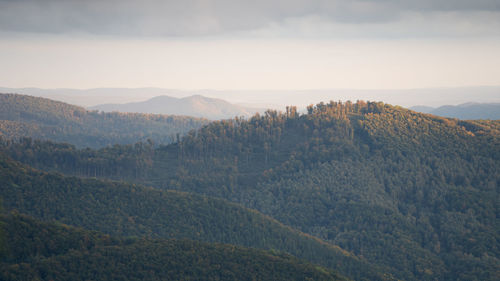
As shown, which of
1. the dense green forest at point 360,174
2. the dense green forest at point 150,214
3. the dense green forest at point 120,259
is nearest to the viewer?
the dense green forest at point 120,259

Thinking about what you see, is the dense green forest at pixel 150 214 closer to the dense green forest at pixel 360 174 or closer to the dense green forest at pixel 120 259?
the dense green forest at pixel 360 174

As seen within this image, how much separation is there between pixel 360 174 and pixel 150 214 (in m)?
71.1

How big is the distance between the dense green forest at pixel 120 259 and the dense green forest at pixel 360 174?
43502 mm

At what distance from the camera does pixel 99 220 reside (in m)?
111

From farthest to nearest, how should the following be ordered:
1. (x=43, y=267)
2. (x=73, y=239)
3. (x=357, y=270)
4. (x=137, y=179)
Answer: (x=137, y=179) → (x=357, y=270) → (x=73, y=239) → (x=43, y=267)

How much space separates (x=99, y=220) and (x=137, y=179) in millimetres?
56238

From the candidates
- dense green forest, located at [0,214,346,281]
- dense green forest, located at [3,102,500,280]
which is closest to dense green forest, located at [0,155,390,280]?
dense green forest, located at [3,102,500,280]

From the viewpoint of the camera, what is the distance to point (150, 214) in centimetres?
11762

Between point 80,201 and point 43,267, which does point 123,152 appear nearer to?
point 80,201

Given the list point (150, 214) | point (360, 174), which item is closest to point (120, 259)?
point (150, 214)

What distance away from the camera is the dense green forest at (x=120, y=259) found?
231ft

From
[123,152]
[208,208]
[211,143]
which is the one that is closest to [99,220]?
[208,208]

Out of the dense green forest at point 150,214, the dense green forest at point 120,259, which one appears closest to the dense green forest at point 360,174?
the dense green forest at point 150,214

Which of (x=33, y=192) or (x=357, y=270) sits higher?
(x=33, y=192)
